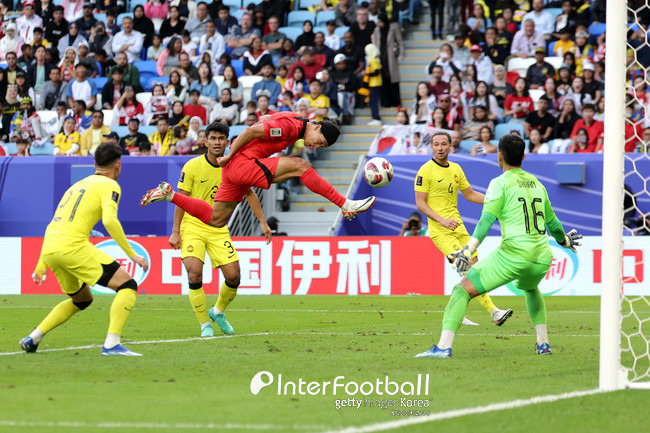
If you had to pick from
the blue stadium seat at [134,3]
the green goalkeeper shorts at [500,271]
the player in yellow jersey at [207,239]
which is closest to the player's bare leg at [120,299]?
the player in yellow jersey at [207,239]

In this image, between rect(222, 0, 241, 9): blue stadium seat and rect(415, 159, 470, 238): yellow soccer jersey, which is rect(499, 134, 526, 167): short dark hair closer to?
rect(415, 159, 470, 238): yellow soccer jersey

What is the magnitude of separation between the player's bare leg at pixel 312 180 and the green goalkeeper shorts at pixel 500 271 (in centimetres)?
191

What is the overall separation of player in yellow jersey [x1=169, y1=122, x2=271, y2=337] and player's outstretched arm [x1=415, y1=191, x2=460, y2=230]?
220 centimetres

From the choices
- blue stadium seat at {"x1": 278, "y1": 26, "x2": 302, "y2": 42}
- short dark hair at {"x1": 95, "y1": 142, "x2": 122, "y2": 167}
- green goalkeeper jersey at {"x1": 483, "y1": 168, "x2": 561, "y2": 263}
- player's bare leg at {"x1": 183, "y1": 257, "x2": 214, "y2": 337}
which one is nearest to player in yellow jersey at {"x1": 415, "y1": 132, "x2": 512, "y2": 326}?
player's bare leg at {"x1": 183, "y1": 257, "x2": 214, "y2": 337}

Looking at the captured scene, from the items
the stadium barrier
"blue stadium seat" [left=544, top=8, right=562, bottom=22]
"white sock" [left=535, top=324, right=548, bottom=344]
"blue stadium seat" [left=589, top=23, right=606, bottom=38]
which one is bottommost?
the stadium barrier

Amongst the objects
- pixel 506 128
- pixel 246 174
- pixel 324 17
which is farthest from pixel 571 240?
pixel 324 17

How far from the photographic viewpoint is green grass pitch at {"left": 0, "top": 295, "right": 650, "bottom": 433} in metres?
5.90

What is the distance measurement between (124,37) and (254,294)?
10688mm

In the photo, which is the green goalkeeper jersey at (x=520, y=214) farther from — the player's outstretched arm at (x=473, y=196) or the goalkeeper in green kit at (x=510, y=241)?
the player's outstretched arm at (x=473, y=196)

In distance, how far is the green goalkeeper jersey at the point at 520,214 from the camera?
8.67 metres

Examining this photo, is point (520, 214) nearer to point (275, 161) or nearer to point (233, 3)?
point (275, 161)

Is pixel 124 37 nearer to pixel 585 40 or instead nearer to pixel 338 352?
pixel 585 40

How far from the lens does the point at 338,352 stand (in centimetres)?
941

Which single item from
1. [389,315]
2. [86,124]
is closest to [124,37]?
[86,124]
